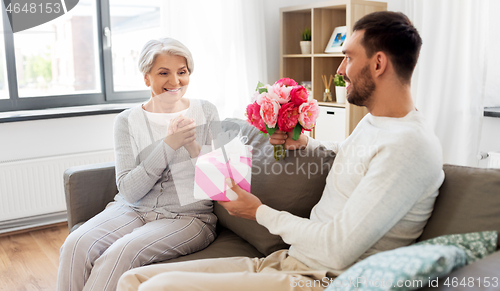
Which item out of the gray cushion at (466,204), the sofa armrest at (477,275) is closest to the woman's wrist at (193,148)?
the gray cushion at (466,204)

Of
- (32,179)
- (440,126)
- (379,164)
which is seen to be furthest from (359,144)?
(32,179)

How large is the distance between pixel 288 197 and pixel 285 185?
0.05 metres

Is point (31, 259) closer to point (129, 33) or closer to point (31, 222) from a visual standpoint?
point (31, 222)

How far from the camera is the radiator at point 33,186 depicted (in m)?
2.92

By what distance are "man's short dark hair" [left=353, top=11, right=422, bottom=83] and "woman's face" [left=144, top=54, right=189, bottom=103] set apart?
0.88m

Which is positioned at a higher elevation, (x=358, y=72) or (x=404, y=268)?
(x=358, y=72)

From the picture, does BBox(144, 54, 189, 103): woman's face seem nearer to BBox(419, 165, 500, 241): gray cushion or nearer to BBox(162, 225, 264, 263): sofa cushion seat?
BBox(162, 225, 264, 263): sofa cushion seat

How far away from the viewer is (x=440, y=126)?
9.96ft

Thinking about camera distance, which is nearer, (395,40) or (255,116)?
(395,40)

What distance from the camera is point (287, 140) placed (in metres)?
1.67

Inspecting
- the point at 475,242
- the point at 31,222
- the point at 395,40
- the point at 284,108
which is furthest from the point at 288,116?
the point at 31,222

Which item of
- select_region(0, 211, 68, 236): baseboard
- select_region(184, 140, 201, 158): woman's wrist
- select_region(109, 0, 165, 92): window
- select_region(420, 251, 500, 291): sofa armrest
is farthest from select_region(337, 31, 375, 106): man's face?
select_region(0, 211, 68, 236): baseboard

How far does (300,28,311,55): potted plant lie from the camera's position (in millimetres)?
3648

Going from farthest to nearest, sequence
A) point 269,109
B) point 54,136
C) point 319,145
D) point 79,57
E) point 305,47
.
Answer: point 305,47, point 79,57, point 54,136, point 319,145, point 269,109
